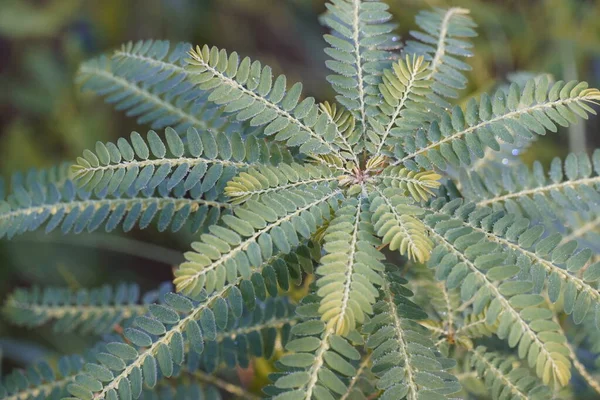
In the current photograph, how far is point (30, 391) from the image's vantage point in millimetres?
1383

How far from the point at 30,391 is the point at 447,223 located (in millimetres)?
1037

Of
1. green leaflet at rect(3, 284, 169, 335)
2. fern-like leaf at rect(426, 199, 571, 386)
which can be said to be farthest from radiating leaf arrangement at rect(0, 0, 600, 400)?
green leaflet at rect(3, 284, 169, 335)

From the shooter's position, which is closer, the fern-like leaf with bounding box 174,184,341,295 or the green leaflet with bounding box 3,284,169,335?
the fern-like leaf with bounding box 174,184,341,295

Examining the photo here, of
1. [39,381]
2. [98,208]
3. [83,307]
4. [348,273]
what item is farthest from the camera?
[83,307]

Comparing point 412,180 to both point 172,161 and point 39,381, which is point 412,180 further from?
point 39,381

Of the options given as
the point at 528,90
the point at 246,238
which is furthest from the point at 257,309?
the point at 528,90

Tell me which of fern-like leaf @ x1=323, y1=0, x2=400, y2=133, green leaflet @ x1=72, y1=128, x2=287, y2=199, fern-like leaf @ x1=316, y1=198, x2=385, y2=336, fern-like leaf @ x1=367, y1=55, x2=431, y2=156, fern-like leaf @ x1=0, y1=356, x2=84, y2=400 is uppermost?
fern-like leaf @ x1=323, y1=0, x2=400, y2=133

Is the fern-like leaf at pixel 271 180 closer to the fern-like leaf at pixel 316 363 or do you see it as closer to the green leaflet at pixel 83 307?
the fern-like leaf at pixel 316 363

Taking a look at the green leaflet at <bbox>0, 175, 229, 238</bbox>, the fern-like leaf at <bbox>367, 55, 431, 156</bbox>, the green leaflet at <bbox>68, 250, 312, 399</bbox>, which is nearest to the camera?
the green leaflet at <bbox>68, 250, 312, 399</bbox>

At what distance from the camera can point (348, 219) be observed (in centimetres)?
99

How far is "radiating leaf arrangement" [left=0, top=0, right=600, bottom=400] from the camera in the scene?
940 mm

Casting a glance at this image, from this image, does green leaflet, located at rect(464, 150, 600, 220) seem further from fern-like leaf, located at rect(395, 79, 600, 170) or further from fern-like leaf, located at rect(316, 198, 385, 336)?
fern-like leaf, located at rect(316, 198, 385, 336)

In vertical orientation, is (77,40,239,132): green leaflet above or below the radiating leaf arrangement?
above

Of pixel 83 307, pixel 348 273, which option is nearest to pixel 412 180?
pixel 348 273
